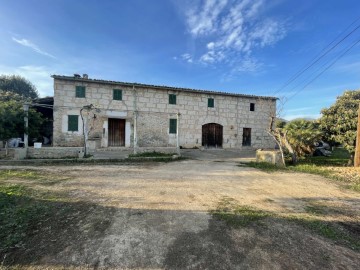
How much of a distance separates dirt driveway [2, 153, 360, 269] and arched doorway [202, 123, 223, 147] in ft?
36.4

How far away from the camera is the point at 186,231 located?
2932mm

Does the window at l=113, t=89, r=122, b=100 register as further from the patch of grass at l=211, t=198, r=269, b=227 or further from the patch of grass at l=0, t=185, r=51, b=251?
the patch of grass at l=211, t=198, r=269, b=227

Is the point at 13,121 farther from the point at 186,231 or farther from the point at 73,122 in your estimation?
the point at 186,231

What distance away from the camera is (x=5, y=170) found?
21.3ft

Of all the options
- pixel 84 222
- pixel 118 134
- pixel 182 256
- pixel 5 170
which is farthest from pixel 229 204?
pixel 118 134

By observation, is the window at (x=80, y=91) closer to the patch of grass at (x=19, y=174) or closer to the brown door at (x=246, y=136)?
the patch of grass at (x=19, y=174)

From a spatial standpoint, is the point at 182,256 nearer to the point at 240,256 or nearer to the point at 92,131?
the point at 240,256

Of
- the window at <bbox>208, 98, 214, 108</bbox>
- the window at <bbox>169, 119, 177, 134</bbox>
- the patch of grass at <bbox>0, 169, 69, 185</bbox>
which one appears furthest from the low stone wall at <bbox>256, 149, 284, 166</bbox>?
the patch of grass at <bbox>0, 169, 69, 185</bbox>

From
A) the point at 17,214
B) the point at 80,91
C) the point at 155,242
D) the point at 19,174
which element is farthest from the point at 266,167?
the point at 80,91

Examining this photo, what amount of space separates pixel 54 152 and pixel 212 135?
11576 mm

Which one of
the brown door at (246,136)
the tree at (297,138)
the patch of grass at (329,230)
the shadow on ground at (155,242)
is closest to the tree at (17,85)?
the brown door at (246,136)

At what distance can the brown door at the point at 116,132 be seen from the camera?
13898mm

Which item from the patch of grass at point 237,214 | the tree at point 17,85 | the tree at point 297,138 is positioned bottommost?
the patch of grass at point 237,214

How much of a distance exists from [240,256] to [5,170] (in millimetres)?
7833
